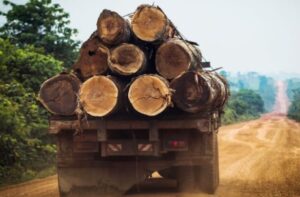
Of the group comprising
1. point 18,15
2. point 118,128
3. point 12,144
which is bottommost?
point 12,144

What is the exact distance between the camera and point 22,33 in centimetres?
A: 2119

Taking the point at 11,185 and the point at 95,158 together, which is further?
the point at 11,185

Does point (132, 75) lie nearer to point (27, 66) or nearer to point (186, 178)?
→ point (186, 178)

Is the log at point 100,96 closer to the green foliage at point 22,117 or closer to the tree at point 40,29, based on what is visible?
the green foliage at point 22,117

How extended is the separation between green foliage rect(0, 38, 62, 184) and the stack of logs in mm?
4768

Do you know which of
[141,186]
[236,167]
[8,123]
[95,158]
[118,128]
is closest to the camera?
[118,128]

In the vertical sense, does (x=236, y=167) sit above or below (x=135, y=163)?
below

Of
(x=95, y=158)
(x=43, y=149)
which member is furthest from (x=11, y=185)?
(x=95, y=158)

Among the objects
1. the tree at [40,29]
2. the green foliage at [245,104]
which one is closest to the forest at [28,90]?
the tree at [40,29]

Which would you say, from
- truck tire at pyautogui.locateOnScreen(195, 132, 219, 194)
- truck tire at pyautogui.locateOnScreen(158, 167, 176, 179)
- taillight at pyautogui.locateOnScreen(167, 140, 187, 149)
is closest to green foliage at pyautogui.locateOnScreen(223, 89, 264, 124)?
truck tire at pyautogui.locateOnScreen(158, 167, 176, 179)

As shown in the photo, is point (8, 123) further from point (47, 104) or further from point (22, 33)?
point (22, 33)

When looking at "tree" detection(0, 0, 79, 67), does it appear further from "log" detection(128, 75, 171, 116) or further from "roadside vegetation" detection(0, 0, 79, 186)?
"log" detection(128, 75, 171, 116)

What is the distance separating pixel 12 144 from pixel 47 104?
5.05 metres

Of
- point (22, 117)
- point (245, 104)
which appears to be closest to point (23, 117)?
point (22, 117)
